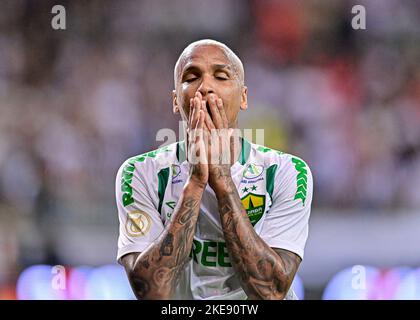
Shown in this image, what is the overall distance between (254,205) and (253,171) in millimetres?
178

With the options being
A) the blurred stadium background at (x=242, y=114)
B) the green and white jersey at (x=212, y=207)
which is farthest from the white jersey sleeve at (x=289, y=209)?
the blurred stadium background at (x=242, y=114)

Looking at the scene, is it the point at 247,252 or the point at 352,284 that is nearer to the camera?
the point at 247,252

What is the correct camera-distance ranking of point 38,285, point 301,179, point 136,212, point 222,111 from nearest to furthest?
point 222,111, point 136,212, point 301,179, point 38,285

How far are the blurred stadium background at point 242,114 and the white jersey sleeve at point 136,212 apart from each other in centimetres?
188

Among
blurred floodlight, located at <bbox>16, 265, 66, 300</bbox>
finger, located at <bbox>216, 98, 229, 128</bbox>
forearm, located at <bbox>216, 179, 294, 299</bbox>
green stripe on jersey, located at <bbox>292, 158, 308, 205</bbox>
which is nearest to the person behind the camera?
forearm, located at <bbox>216, 179, 294, 299</bbox>

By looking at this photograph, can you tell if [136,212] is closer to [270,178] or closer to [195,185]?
[195,185]

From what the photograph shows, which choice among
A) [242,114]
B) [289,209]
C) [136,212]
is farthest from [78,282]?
[289,209]

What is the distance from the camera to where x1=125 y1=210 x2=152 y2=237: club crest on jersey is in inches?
116

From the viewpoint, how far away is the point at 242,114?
541 cm

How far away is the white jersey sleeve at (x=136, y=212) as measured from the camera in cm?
295

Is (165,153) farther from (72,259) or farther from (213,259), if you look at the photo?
(72,259)

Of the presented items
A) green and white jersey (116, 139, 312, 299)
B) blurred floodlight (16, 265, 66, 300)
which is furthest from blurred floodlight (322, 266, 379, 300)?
blurred floodlight (16, 265, 66, 300)

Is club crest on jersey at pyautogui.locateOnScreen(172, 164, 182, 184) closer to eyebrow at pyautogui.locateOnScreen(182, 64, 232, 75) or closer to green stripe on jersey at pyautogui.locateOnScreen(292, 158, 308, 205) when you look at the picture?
eyebrow at pyautogui.locateOnScreen(182, 64, 232, 75)

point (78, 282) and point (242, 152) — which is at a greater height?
point (242, 152)
